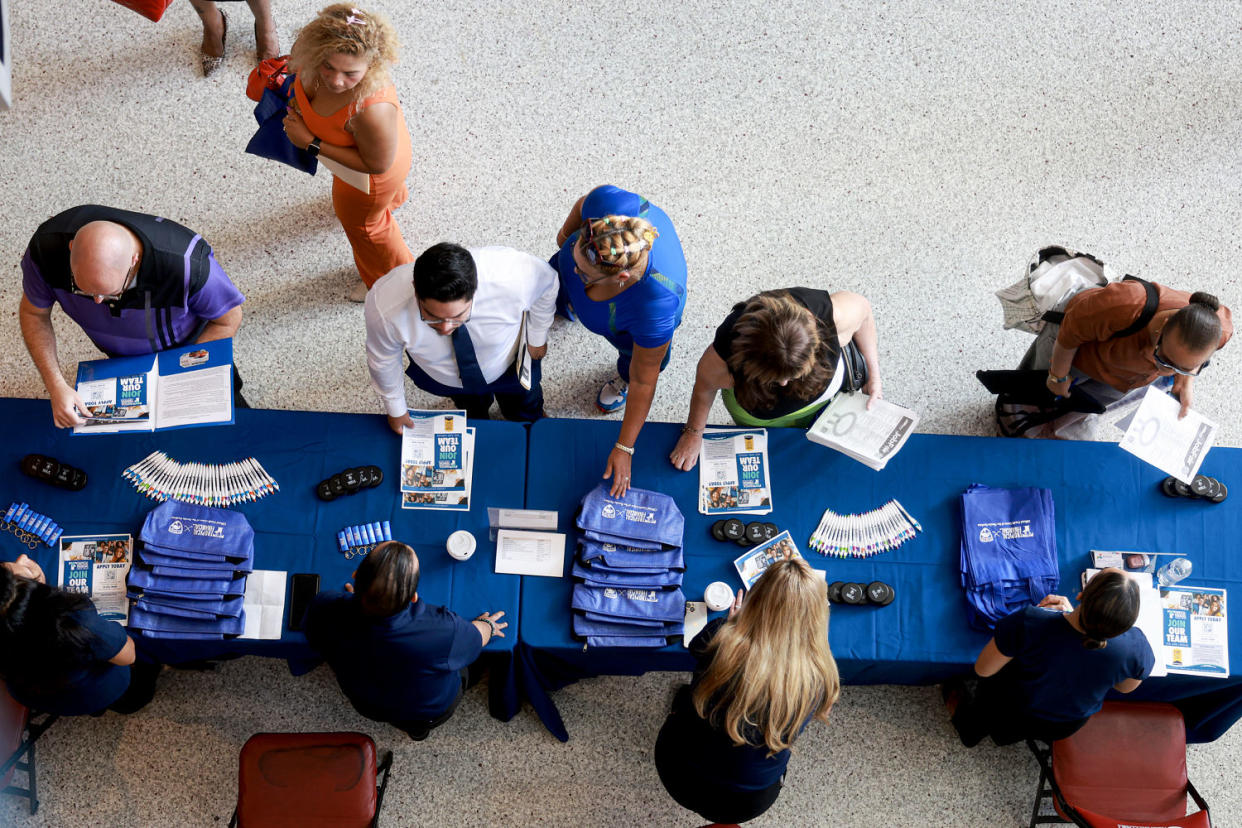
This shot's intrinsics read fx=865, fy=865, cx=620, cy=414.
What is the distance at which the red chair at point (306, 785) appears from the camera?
9.51ft

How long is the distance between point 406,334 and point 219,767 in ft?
6.45

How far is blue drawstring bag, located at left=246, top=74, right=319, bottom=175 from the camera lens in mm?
3270

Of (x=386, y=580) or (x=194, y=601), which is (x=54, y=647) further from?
(x=386, y=580)

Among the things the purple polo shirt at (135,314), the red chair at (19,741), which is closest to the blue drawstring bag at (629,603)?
the purple polo shirt at (135,314)

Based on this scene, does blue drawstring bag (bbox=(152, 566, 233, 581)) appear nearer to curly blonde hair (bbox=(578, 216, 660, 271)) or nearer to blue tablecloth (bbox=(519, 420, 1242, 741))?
blue tablecloth (bbox=(519, 420, 1242, 741))

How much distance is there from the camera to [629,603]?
294cm

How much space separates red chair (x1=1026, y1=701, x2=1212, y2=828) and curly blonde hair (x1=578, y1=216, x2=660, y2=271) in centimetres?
234

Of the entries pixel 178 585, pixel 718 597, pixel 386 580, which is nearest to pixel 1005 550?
pixel 718 597

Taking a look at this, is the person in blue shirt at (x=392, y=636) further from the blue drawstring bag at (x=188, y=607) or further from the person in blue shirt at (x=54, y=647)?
the person in blue shirt at (x=54, y=647)

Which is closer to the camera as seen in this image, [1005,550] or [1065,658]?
[1065,658]

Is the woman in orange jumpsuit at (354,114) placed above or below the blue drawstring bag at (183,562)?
above

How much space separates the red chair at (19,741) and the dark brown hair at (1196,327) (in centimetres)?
416

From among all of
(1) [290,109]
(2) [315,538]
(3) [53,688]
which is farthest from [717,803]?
(1) [290,109]

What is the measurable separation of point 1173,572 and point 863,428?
3.81ft
